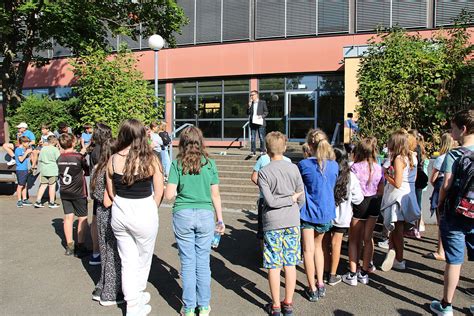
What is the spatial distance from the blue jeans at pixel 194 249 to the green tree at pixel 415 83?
640cm

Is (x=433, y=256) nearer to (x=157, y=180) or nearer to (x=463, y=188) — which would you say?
(x=463, y=188)

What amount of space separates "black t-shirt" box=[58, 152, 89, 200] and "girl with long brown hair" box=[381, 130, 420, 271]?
4.26 meters

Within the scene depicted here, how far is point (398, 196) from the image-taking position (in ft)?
16.4

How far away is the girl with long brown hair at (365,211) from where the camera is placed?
4.71 metres

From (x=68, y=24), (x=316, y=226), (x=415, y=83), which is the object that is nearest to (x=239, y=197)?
(x=415, y=83)

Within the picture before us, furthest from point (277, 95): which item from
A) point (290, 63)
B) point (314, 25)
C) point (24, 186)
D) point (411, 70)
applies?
point (24, 186)

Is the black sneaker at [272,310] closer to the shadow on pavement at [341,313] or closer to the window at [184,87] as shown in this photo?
the shadow on pavement at [341,313]

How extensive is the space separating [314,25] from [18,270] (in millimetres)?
15059

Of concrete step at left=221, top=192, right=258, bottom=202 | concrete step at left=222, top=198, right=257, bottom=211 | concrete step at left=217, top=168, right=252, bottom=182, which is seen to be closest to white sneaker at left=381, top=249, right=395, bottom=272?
concrete step at left=222, top=198, right=257, bottom=211

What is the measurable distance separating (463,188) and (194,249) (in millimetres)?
2517

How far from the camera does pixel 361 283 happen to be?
4.68 metres

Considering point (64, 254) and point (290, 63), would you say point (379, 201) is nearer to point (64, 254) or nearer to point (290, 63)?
point (64, 254)

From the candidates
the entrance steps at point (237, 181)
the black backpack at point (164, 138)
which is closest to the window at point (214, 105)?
the entrance steps at point (237, 181)

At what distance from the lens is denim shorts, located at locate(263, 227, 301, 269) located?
147 inches
